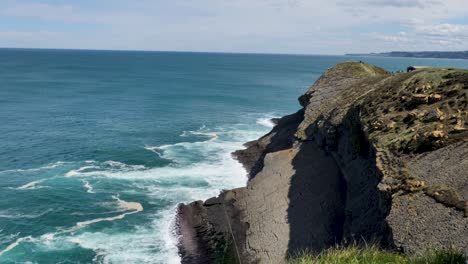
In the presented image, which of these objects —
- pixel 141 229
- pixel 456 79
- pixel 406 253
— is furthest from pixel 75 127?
pixel 406 253

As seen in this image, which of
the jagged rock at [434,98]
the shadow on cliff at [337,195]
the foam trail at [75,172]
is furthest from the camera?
the foam trail at [75,172]

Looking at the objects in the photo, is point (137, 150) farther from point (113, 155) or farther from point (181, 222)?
point (181, 222)

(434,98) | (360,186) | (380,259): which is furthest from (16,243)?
(434,98)

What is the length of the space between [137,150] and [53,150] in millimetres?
13169

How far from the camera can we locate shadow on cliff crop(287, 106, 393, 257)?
104 feet

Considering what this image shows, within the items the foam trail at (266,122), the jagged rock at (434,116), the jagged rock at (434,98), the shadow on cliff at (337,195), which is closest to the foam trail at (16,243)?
the shadow on cliff at (337,195)

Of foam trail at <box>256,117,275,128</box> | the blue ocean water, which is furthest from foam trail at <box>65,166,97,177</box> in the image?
foam trail at <box>256,117,275,128</box>

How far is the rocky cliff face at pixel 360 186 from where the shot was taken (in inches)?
1049

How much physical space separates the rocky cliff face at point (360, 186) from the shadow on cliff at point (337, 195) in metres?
0.11

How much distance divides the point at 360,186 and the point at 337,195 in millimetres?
4878

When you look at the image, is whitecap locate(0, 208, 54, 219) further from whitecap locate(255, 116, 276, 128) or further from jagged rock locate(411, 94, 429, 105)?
whitecap locate(255, 116, 276, 128)

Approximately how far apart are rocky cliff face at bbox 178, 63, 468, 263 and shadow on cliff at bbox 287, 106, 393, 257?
0.36ft

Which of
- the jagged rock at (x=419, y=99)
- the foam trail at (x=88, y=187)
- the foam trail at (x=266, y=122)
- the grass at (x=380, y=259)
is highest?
the jagged rock at (x=419, y=99)

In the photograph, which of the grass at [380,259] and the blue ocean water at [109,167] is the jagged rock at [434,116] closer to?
the grass at [380,259]
